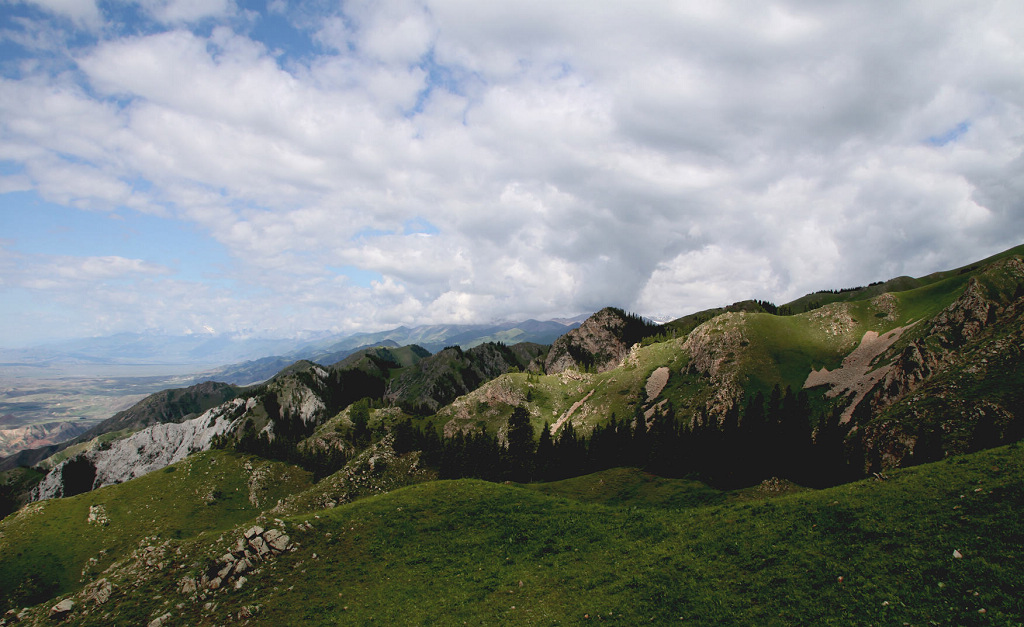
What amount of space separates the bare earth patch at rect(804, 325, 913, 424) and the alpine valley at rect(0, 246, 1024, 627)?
0.77 m

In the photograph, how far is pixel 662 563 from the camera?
28.8 meters

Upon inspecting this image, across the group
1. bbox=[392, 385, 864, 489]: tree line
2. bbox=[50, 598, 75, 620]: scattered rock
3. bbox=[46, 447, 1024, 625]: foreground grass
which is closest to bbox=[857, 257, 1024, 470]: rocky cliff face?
bbox=[392, 385, 864, 489]: tree line

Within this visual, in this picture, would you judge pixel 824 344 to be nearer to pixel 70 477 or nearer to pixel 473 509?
pixel 473 509

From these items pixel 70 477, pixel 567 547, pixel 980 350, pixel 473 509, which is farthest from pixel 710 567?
pixel 70 477

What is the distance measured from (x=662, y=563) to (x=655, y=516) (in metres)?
9.61

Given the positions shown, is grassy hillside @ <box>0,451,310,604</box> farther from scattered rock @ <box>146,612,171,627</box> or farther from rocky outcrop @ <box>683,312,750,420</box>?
rocky outcrop @ <box>683,312,750,420</box>

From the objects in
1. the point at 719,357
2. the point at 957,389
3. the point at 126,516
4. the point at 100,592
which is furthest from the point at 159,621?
the point at 719,357

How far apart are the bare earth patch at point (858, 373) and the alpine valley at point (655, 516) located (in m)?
0.77

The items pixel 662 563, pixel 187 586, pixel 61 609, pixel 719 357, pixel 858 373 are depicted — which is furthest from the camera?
pixel 719 357

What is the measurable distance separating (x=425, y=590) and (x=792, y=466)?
2864 inches

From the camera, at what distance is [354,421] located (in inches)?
6772

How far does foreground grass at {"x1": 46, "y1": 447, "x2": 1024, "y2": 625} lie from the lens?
20297 millimetres

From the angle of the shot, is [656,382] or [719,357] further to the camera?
[656,382]

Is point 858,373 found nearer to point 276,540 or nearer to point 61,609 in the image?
point 276,540
